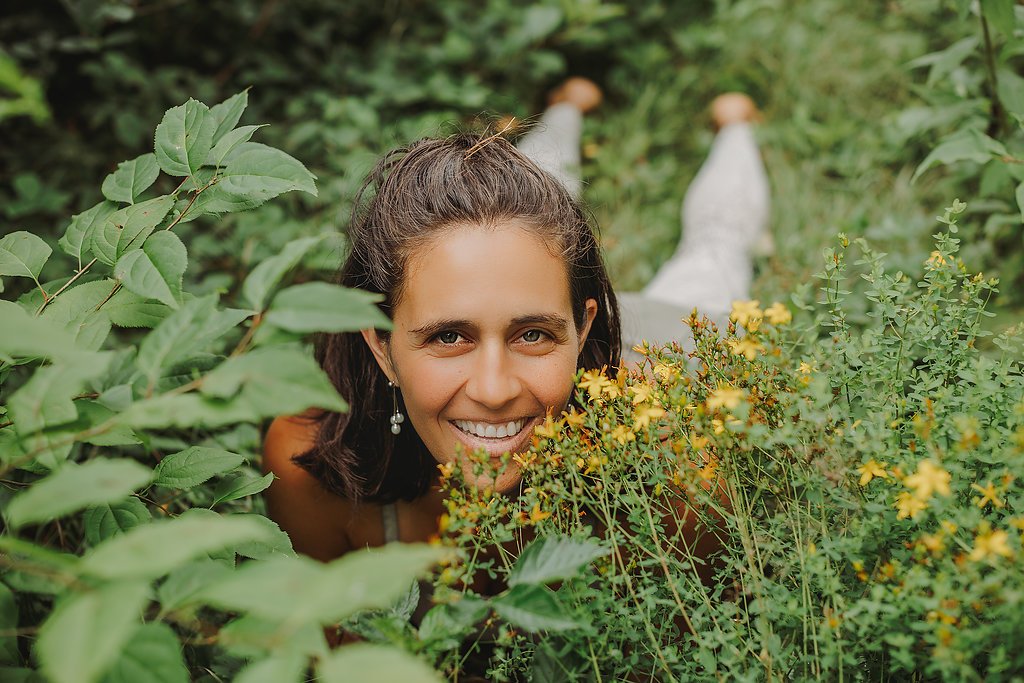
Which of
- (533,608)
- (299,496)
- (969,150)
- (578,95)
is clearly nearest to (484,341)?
(533,608)

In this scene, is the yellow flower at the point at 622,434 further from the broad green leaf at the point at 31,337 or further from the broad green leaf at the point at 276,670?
the broad green leaf at the point at 31,337

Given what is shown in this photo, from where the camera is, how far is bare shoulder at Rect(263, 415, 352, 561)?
6.83ft

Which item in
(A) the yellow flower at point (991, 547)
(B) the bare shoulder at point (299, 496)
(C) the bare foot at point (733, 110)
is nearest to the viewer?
(A) the yellow flower at point (991, 547)

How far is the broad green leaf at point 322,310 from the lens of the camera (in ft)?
2.93

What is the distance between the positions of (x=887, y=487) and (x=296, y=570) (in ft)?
2.71

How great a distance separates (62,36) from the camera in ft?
10.1

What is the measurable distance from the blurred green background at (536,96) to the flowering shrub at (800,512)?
57.4 inches

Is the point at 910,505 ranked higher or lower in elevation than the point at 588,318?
lower

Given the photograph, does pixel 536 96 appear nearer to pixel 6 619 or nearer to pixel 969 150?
pixel 969 150

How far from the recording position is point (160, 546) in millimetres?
731

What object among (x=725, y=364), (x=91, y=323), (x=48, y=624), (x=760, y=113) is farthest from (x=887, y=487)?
(x=760, y=113)

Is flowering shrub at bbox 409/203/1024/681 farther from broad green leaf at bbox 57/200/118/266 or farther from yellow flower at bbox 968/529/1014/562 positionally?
A: broad green leaf at bbox 57/200/118/266

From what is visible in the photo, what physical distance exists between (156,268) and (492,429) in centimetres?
72

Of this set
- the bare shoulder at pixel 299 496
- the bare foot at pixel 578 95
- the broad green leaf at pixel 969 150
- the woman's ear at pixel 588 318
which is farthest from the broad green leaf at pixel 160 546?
Answer: the bare foot at pixel 578 95
